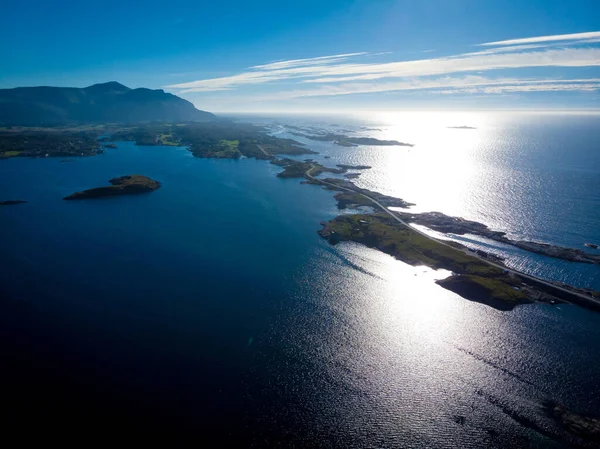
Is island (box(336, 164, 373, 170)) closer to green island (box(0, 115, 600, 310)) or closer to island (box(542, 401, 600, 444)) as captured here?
green island (box(0, 115, 600, 310))

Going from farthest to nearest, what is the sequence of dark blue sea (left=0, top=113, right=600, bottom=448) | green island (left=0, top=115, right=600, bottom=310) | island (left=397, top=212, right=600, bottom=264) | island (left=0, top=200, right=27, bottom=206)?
island (left=0, top=200, right=27, bottom=206) → island (left=397, top=212, right=600, bottom=264) → green island (left=0, top=115, right=600, bottom=310) → dark blue sea (left=0, top=113, right=600, bottom=448)

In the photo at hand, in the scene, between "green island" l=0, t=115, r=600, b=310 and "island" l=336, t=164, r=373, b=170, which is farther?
"island" l=336, t=164, r=373, b=170

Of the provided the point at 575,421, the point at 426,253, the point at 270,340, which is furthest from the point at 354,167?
the point at 575,421

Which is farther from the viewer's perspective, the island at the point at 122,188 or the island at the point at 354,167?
the island at the point at 354,167

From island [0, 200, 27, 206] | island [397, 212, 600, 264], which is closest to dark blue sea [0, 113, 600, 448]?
island [397, 212, 600, 264]

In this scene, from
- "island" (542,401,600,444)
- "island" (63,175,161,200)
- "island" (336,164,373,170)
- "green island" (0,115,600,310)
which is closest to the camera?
"island" (542,401,600,444)

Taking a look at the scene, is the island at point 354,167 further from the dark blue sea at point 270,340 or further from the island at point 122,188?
the island at point 122,188

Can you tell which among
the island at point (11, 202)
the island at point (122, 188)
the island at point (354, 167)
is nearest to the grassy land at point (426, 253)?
the island at point (122, 188)
